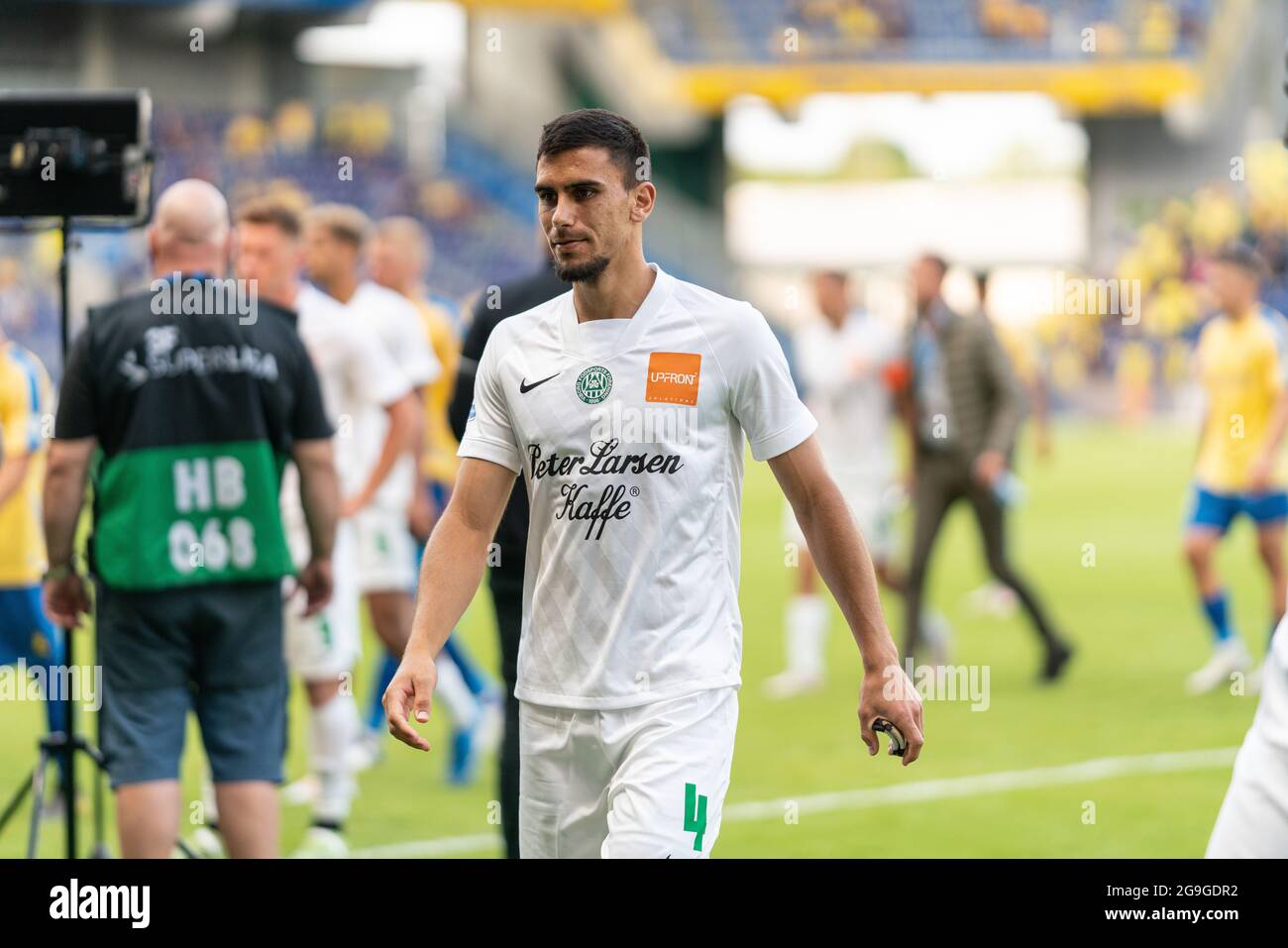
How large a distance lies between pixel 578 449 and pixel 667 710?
597 millimetres

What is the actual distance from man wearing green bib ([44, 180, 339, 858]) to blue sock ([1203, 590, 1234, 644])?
662 centimetres

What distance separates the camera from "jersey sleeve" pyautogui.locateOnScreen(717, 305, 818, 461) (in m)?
4.19

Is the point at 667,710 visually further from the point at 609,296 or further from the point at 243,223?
the point at 243,223

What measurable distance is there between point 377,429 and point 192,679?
3039mm

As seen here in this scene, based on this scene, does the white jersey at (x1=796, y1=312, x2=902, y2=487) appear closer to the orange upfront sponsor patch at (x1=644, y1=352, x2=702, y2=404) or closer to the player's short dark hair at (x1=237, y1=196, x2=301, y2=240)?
the player's short dark hair at (x1=237, y1=196, x2=301, y2=240)

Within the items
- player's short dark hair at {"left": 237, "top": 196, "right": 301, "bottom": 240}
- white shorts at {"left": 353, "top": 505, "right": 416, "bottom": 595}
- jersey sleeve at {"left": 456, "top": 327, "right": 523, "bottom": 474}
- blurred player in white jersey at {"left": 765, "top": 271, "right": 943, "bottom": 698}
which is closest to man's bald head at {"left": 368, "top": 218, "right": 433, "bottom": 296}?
white shorts at {"left": 353, "top": 505, "right": 416, "bottom": 595}

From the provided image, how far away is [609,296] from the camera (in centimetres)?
423

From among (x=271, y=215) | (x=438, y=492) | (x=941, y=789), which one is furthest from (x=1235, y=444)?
(x=271, y=215)

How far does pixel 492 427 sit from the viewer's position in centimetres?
434

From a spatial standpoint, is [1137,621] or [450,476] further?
[1137,621]

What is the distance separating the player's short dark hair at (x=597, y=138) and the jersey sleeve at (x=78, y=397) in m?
1.82
